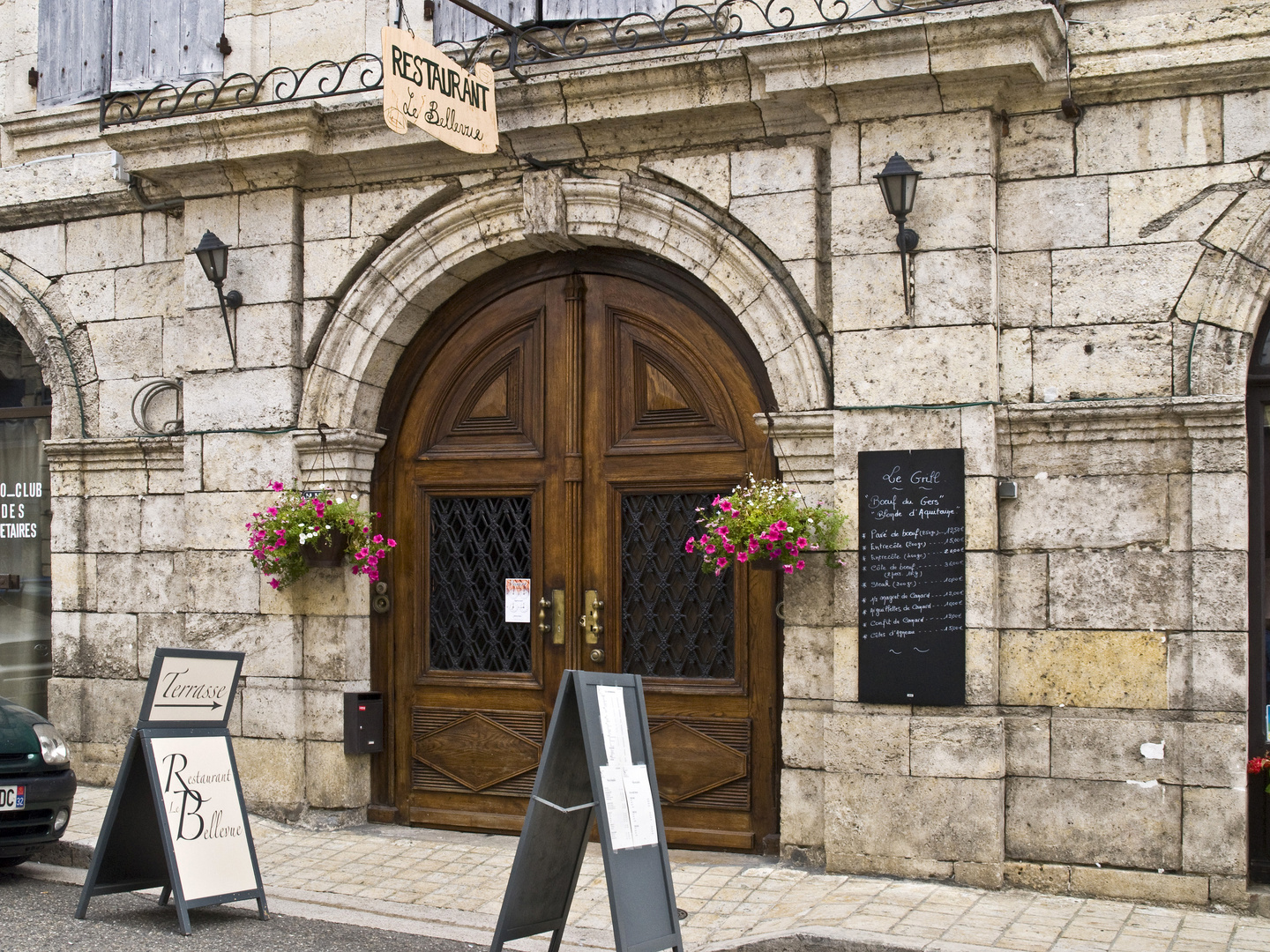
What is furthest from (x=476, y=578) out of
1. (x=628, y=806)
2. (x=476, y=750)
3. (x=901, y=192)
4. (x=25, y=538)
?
(x=25, y=538)

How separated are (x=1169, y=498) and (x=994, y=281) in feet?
4.14

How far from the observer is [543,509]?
740cm

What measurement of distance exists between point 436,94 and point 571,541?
7.86 ft

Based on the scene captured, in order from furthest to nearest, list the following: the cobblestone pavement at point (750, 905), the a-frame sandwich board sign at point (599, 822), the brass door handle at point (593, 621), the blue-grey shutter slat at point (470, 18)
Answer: the blue-grey shutter slat at point (470, 18) → the brass door handle at point (593, 621) → the cobblestone pavement at point (750, 905) → the a-frame sandwich board sign at point (599, 822)

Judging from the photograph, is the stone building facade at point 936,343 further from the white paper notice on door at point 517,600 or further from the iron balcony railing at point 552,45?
the white paper notice on door at point 517,600

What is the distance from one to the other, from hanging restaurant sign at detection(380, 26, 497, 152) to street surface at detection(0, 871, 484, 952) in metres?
3.58

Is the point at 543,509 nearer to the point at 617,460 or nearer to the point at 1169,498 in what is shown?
the point at 617,460

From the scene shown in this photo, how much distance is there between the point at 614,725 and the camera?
5023 millimetres

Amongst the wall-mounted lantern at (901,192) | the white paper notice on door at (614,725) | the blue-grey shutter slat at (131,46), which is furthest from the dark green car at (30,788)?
the wall-mounted lantern at (901,192)

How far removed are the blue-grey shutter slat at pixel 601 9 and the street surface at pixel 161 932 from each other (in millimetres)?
4622

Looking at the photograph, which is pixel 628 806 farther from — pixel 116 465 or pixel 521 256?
pixel 116 465

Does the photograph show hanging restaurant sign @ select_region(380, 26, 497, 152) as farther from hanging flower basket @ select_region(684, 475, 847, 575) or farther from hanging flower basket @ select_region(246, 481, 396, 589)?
hanging flower basket @ select_region(684, 475, 847, 575)

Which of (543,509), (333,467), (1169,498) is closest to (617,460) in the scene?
(543,509)

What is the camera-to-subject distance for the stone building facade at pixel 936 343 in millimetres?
6062
